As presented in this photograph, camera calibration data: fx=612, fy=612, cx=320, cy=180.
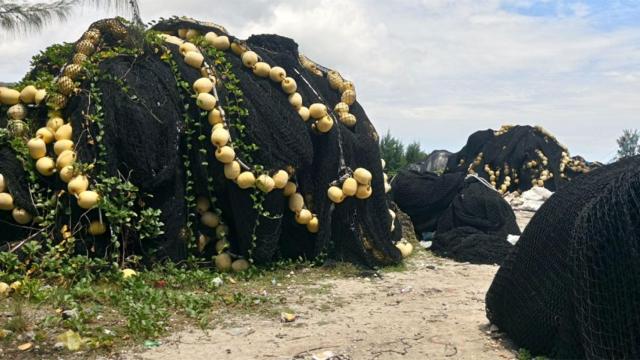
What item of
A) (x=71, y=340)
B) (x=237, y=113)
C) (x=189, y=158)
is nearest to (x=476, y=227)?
(x=237, y=113)

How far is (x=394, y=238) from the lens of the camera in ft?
26.2

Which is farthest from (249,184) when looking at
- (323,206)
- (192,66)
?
(192,66)

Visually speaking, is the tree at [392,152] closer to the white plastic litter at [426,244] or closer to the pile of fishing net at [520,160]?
the pile of fishing net at [520,160]

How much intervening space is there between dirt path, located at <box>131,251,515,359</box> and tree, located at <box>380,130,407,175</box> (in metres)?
13.2

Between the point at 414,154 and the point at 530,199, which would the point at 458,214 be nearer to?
the point at 530,199

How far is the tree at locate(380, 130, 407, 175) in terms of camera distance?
19.6m

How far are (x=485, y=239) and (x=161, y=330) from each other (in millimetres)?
4980

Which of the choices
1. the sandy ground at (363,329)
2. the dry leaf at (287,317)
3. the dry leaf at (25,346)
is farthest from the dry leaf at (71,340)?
the dry leaf at (287,317)

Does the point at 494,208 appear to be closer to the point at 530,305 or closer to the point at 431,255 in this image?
the point at 431,255

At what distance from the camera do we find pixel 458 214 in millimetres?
9055

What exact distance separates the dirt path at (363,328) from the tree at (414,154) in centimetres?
1509

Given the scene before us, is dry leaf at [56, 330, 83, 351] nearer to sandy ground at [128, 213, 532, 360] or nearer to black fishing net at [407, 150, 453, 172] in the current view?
sandy ground at [128, 213, 532, 360]

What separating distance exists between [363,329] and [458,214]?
4.70 meters

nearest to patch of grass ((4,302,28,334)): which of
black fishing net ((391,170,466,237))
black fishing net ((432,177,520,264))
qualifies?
black fishing net ((432,177,520,264))
